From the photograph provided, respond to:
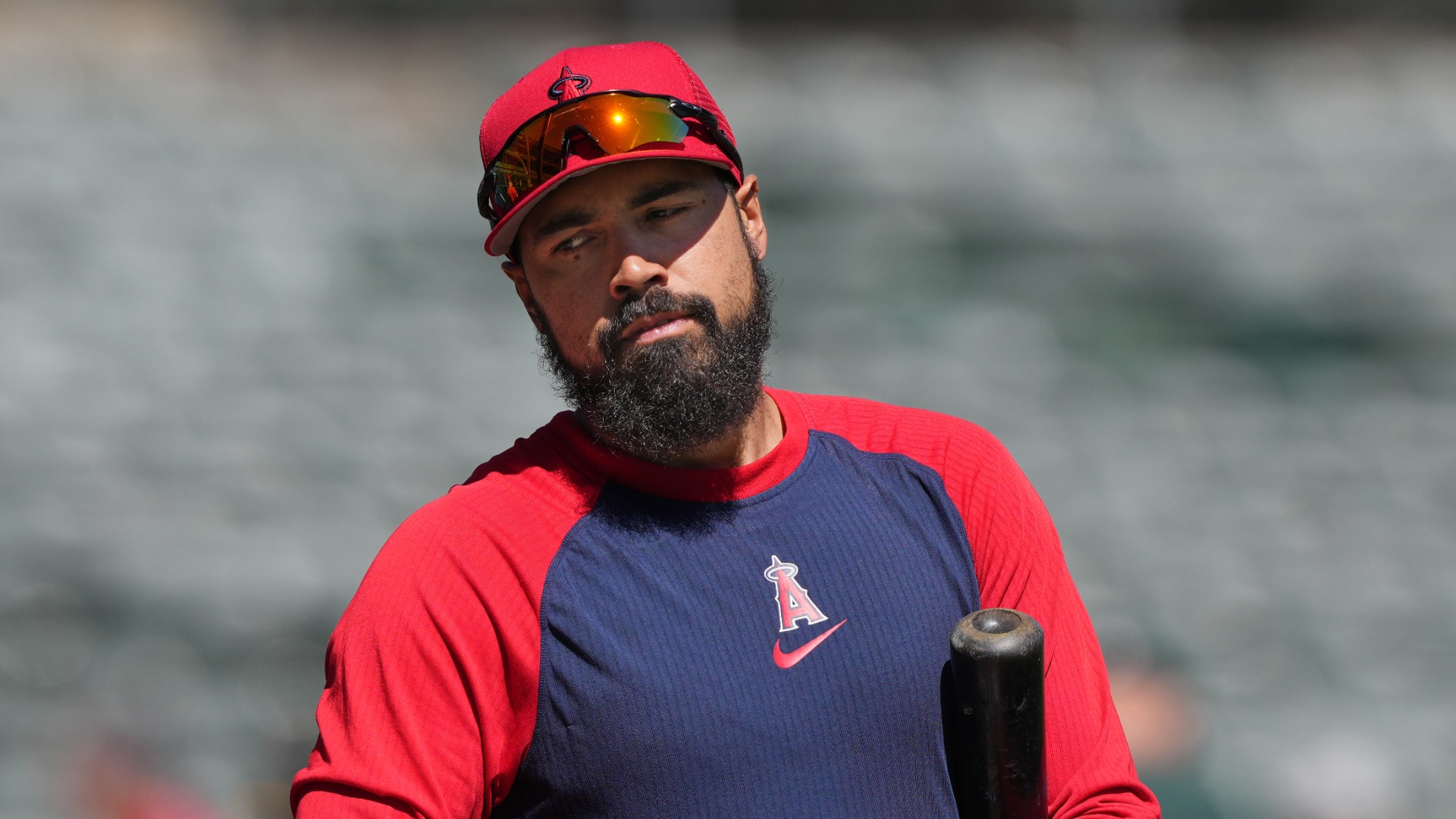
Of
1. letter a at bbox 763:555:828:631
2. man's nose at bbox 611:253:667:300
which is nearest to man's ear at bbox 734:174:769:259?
man's nose at bbox 611:253:667:300

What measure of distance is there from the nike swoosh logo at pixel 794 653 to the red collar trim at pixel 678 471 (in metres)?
0.22

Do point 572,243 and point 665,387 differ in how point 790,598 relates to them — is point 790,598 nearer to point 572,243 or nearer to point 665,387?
point 665,387

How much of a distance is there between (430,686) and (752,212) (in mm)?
841

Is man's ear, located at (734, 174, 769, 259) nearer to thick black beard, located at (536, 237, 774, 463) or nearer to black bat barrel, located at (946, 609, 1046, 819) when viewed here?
thick black beard, located at (536, 237, 774, 463)

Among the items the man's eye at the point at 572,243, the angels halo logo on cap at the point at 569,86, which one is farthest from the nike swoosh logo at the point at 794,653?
the angels halo logo on cap at the point at 569,86

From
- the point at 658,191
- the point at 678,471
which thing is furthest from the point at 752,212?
the point at 678,471

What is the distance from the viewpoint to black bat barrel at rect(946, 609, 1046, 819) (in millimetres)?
1547

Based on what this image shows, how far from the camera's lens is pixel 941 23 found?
7668 millimetres

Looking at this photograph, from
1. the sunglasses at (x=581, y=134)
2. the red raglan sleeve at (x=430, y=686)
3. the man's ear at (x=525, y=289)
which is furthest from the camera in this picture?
the man's ear at (x=525, y=289)

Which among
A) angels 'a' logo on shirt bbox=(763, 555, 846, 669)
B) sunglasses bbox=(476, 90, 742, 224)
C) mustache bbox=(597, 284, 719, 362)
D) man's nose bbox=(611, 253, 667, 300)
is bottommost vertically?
angels 'a' logo on shirt bbox=(763, 555, 846, 669)

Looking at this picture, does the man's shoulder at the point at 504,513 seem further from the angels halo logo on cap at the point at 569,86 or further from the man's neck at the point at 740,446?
the angels halo logo on cap at the point at 569,86

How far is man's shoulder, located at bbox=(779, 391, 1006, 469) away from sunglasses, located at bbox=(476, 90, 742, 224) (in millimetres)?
420

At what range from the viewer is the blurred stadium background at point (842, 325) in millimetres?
5758

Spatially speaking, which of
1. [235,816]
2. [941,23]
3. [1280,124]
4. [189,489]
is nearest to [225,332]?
[189,489]
